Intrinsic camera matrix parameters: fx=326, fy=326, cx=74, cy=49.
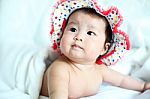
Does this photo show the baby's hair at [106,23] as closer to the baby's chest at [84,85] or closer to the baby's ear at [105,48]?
the baby's ear at [105,48]

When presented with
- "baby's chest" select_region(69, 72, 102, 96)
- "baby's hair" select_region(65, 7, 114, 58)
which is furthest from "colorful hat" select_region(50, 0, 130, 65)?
"baby's chest" select_region(69, 72, 102, 96)

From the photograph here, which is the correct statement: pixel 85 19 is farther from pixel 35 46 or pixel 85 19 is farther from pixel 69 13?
pixel 35 46

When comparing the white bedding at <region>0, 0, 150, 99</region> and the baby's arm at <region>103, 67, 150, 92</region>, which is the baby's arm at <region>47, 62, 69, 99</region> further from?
the baby's arm at <region>103, 67, 150, 92</region>

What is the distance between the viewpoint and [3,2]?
1.19 metres

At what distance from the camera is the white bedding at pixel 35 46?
1081mm

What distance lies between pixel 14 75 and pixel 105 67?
0.33 m

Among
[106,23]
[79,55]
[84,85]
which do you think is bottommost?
[84,85]

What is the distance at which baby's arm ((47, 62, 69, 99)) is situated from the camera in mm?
968

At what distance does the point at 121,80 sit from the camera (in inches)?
46.7

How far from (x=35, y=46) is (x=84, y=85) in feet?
0.81

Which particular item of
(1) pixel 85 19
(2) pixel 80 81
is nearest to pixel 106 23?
(1) pixel 85 19

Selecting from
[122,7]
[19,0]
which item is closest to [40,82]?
[19,0]

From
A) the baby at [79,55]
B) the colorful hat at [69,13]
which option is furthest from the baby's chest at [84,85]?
the colorful hat at [69,13]

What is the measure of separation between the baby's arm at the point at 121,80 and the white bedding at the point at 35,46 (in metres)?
0.03
